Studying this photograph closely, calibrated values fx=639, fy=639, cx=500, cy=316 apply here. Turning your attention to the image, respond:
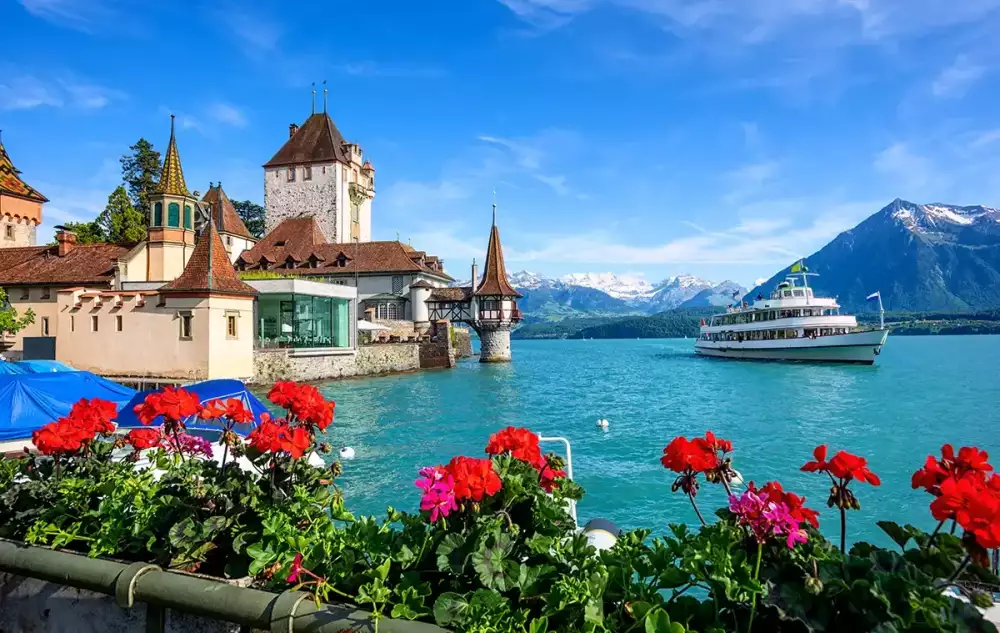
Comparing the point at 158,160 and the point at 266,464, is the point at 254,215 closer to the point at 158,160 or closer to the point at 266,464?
the point at 158,160

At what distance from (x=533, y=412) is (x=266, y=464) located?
26.4 m

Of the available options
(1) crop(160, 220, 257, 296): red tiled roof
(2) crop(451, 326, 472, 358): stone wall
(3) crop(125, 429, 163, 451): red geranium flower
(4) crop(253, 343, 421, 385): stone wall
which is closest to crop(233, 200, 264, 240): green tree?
→ (2) crop(451, 326, 472, 358): stone wall

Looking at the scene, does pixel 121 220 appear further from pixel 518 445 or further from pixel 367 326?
pixel 518 445

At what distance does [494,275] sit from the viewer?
208 ft

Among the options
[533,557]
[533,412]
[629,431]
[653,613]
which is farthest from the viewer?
[533,412]

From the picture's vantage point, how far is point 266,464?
12.5ft

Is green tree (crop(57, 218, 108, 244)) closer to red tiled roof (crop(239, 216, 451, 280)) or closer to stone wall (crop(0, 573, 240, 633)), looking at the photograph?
red tiled roof (crop(239, 216, 451, 280))

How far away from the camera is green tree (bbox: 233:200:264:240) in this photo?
89625 mm

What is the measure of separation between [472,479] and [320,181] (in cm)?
7174

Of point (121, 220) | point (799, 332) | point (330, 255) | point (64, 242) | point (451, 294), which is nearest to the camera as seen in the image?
point (64, 242)

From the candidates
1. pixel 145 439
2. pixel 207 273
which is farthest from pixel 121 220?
pixel 145 439

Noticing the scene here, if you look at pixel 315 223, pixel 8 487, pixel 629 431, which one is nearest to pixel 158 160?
pixel 315 223

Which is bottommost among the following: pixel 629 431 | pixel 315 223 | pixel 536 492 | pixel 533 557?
pixel 629 431

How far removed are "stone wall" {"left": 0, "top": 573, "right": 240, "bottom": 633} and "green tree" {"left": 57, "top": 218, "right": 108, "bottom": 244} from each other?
2163 inches
